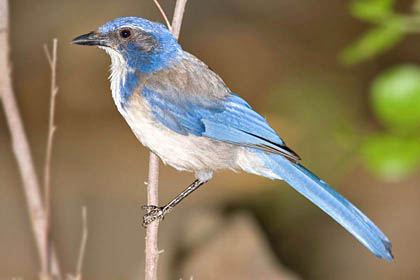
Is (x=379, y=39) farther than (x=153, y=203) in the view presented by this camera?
No

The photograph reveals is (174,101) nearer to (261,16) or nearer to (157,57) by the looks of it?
(157,57)

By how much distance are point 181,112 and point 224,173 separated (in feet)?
12.8

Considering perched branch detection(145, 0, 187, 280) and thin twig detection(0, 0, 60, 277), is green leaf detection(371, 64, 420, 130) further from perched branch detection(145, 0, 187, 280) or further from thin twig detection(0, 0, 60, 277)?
thin twig detection(0, 0, 60, 277)

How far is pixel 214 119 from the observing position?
9.58 feet

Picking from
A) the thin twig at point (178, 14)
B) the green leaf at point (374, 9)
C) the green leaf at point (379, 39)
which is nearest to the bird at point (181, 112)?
the thin twig at point (178, 14)

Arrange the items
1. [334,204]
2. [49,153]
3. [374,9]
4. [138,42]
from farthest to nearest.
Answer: [138,42] → [334,204] → [49,153] → [374,9]

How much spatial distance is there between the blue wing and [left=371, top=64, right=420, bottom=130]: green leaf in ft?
2.76

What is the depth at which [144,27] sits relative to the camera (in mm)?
2830

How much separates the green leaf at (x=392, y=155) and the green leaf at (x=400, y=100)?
44 mm

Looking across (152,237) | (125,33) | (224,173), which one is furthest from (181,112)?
(224,173)

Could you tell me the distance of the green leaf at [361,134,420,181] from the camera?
6.21 feet

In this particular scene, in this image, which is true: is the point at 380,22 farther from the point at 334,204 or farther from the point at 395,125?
the point at 334,204

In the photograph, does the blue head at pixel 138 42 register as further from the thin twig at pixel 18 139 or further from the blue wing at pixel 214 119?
the thin twig at pixel 18 139

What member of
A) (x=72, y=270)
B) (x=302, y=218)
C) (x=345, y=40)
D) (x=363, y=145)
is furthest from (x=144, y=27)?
(x=345, y=40)
